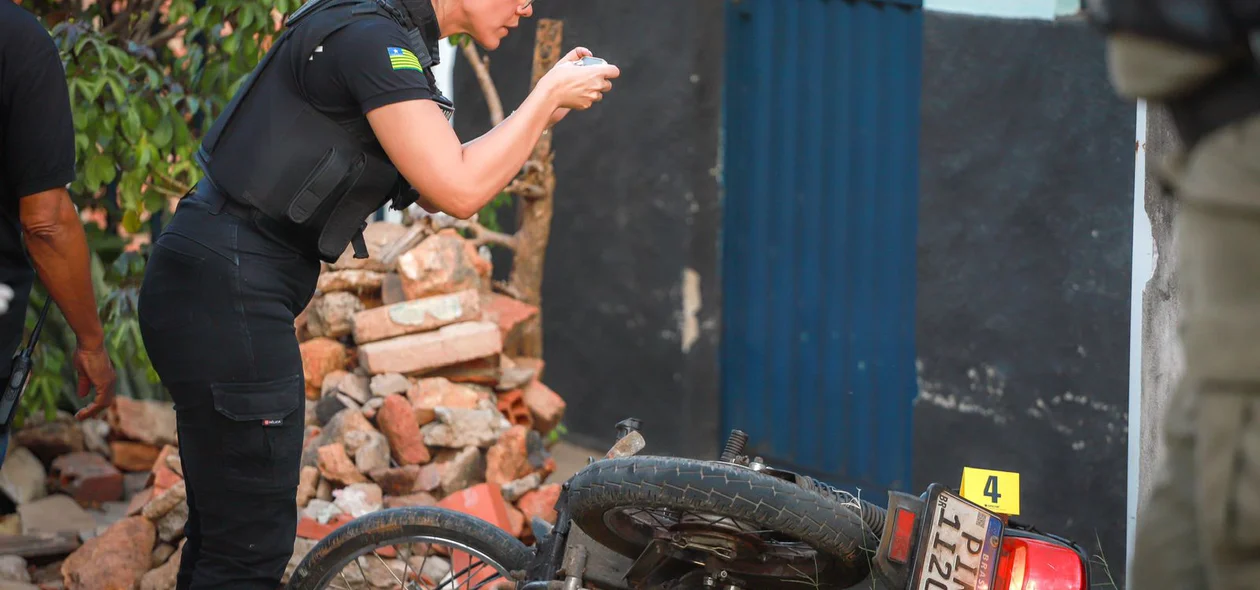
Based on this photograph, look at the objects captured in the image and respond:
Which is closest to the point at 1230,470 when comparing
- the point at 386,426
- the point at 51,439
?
the point at 386,426

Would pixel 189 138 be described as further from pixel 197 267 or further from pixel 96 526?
pixel 197 267

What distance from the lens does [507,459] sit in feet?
16.2

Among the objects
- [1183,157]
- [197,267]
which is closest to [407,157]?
[197,267]

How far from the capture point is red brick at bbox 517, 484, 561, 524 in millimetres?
4848

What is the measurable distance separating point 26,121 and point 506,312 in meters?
2.86

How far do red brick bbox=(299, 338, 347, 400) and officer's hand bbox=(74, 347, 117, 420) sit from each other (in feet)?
5.93

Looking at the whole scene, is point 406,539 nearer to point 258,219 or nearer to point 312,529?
point 258,219

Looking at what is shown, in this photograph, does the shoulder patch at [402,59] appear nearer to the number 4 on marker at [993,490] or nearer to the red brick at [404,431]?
the number 4 on marker at [993,490]

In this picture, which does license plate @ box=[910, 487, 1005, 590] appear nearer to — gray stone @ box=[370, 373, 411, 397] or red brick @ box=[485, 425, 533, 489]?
red brick @ box=[485, 425, 533, 489]

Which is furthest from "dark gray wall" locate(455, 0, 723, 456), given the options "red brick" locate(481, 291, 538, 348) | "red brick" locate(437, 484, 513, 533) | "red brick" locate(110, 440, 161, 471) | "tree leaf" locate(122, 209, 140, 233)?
"tree leaf" locate(122, 209, 140, 233)

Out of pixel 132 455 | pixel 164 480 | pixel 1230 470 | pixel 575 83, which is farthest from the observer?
pixel 132 455

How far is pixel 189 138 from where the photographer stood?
197 inches

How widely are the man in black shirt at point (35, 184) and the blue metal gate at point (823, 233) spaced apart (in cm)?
336

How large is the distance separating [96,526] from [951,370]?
3308mm
